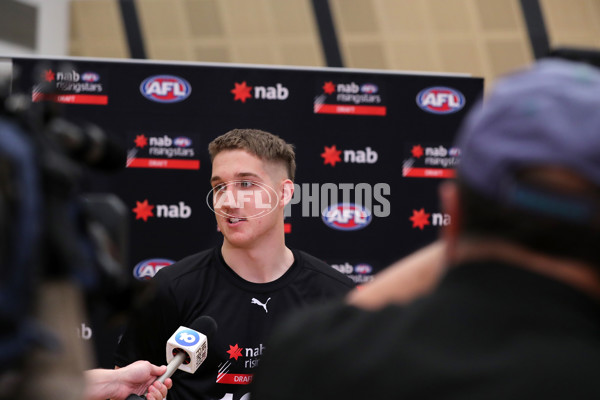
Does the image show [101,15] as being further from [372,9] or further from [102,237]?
[102,237]

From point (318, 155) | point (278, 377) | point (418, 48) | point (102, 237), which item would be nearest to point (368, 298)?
point (278, 377)

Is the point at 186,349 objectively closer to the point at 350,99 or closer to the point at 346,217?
the point at 346,217

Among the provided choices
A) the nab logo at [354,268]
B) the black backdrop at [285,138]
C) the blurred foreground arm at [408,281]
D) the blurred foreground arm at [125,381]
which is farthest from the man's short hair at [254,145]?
the blurred foreground arm at [408,281]

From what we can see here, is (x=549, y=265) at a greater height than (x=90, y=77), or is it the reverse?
(x=90, y=77)

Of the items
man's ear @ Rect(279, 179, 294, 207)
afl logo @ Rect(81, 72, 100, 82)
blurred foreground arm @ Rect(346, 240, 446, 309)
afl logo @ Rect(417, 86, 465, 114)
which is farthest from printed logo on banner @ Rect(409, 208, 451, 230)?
blurred foreground arm @ Rect(346, 240, 446, 309)

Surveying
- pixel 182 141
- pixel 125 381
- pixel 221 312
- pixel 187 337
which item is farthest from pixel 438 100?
pixel 125 381

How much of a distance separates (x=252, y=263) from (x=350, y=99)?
151cm

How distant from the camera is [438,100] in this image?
3.59 m

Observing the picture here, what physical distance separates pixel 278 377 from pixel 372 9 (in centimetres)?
468

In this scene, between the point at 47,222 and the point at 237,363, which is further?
the point at 237,363

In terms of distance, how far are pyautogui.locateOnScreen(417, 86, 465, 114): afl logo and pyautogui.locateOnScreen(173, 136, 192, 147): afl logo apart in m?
1.28

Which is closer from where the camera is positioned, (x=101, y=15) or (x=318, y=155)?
(x=318, y=155)

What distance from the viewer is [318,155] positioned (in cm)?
351

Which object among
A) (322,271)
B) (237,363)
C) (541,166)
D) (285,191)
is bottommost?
(237,363)
